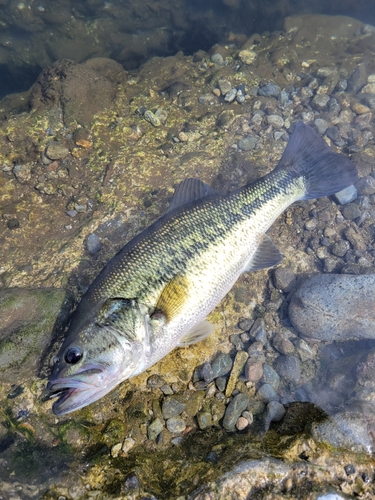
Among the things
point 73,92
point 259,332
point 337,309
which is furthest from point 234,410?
point 73,92

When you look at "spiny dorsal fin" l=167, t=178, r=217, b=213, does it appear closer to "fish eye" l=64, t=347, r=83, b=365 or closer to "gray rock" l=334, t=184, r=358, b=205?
"fish eye" l=64, t=347, r=83, b=365

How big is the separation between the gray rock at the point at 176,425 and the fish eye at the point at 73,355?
125 centimetres

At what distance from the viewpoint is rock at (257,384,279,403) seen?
11.2 feet

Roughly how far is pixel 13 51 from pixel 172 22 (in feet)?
15.1

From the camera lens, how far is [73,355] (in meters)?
2.53

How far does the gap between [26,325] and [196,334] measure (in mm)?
1764

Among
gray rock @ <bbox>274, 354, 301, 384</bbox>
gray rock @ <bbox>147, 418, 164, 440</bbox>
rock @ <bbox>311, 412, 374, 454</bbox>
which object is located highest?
rock @ <bbox>311, 412, 374, 454</bbox>

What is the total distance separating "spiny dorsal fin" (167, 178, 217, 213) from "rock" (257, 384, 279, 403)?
7.33 ft

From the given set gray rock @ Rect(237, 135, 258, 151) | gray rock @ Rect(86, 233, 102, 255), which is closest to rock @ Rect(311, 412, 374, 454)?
gray rock @ Rect(86, 233, 102, 255)

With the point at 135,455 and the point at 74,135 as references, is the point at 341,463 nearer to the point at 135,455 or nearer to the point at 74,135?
the point at 135,455

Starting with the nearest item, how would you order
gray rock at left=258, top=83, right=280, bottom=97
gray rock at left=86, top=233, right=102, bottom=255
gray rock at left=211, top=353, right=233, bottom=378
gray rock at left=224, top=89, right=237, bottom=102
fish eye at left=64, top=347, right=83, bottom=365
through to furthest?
fish eye at left=64, top=347, right=83, bottom=365
gray rock at left=211, top=353, right=233, bottom=378
gray rock at left=86, top=233, right=102, bottom=255
gray rock at left=224, top=89, right=237, bottom=102
gray rock at left=258, top=83, right=280, bottom=97

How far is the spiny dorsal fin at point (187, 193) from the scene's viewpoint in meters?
3.65

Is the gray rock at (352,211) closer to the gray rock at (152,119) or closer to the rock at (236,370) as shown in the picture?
the rock at (236,370)

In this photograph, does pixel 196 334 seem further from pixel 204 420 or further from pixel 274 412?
pixel 274 412
